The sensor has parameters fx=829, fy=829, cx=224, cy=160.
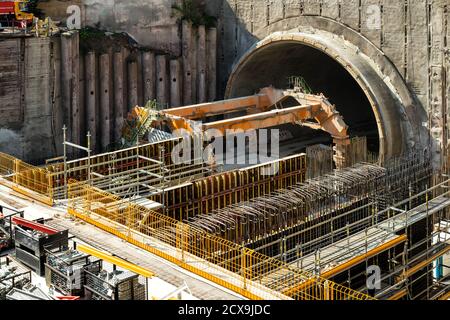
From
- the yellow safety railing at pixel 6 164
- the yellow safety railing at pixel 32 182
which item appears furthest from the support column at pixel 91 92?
the yellow safety railing at pixel 32 182

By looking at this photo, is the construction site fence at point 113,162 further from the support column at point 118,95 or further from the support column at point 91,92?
the support column at point 118,95

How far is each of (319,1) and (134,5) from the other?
9.96 meters

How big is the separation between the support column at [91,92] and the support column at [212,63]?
307 inches

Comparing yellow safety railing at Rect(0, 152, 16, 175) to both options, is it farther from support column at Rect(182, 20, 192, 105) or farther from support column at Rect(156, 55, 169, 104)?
support column at Rect(182, 20, 192, 105)

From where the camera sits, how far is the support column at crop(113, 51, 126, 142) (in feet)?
137

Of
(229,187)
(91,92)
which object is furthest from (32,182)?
(91,92)

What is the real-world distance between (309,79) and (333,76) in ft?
6.26

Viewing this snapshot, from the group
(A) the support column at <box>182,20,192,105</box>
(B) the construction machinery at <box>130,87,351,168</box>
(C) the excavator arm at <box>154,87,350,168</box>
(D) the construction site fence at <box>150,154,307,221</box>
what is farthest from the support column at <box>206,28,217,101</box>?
(D) the construction site fence at <box>150,154,307,221</box>

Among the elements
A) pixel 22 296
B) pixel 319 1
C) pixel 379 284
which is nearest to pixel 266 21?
pixel 319 1

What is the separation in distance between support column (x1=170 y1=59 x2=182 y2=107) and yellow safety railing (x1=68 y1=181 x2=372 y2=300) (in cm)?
1565

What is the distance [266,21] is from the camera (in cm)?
4391

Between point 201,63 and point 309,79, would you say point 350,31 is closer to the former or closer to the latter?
point 309,79

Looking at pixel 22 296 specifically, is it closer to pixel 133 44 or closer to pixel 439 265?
pixel 439 265
